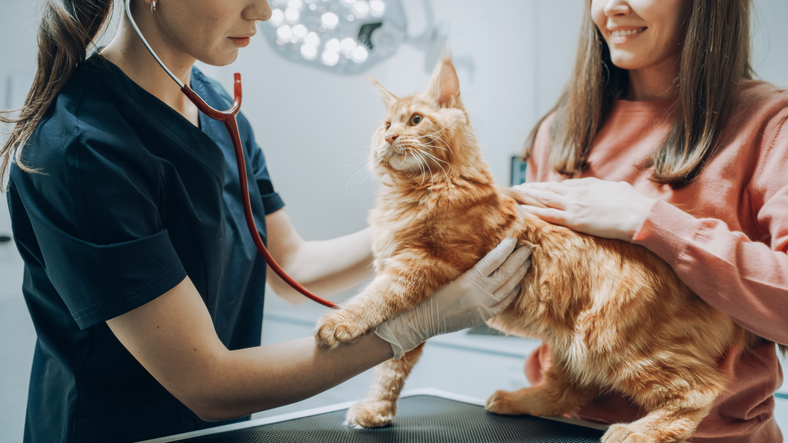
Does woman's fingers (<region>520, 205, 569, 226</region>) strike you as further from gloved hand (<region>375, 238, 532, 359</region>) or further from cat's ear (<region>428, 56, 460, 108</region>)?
cat's ear (<region>428, 56, 460, 108</region>)

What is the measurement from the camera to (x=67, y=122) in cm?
84

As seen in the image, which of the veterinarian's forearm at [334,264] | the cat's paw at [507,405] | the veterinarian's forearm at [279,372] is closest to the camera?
the veterinarian's forearm at [279,372]

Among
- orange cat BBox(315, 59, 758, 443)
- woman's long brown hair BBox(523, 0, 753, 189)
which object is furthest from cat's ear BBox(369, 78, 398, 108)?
woman's long brown hair BBox(523, 0, 753, 189)

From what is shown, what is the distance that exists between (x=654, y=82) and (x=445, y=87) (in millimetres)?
550

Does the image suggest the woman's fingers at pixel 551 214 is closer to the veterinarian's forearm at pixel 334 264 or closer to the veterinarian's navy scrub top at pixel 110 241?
the veterinarian's forearm at pixel 334 264

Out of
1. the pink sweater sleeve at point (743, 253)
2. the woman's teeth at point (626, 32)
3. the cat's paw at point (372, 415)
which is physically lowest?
the cat's paw at point (372, 415)

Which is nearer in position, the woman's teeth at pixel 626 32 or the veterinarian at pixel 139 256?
the veterinarian at pixel 139 256

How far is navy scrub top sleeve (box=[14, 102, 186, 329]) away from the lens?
0.81 m

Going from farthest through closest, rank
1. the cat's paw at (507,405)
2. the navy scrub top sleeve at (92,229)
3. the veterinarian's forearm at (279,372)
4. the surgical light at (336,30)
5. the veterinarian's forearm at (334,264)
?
the surgical light at (336,30) → the veterinarian's forearm at (334,264) → the cat's paw at (507,405) → the veterinarian's forearm at (279,372) → the navy scrub top sleeve at (92,229)

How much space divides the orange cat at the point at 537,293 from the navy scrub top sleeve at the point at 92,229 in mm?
368

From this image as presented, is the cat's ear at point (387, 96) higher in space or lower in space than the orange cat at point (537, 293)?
higher

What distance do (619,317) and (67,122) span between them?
3.80 feet

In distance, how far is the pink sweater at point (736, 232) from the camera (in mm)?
882

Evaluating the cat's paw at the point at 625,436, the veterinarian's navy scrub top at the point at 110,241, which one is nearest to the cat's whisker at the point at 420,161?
the veterinarian's navy scrub top at the point at 110,241
